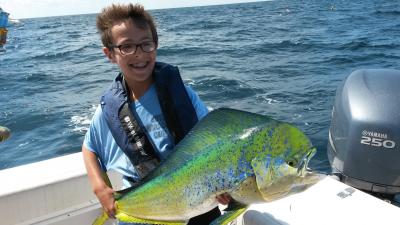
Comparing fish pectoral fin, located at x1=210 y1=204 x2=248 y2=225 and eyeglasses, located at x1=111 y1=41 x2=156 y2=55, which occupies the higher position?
eyeglasses, located at x1=111 y1=41 x2=156 y2=55

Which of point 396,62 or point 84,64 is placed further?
point 84,64

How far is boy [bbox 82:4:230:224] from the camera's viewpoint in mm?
1979

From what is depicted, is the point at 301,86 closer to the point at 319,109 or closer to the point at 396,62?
the point at 319,109

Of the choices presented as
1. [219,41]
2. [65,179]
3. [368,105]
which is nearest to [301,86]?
[368,105]

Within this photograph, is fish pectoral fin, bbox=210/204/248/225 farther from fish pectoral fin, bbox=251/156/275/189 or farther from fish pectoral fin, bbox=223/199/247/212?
fish pectoral fin, bbox=251/156/275/189

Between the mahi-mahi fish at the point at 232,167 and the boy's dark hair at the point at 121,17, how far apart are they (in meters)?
0.77

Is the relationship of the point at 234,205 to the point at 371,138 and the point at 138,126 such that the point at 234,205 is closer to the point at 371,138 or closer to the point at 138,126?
the point at 138,126

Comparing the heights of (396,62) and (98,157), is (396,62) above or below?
below

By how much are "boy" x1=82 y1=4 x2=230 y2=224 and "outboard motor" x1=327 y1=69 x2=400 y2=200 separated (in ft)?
5.01

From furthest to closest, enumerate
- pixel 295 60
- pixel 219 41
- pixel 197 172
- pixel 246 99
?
pixel 219 41
pixel 295 60
pixel 246 99
pixel 197 172

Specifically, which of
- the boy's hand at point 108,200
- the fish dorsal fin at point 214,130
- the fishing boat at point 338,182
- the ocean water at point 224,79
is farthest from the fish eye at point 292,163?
the ocean water at point 224,79

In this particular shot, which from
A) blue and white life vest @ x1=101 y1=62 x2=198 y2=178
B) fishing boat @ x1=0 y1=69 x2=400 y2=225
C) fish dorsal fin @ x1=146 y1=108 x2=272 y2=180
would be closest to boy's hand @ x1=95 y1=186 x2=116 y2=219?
blue and white life vest @ x1=101 y1=62 x2=198 y2=178

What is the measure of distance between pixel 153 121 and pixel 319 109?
6699 millimetres

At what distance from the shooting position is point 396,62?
42.2 feet
